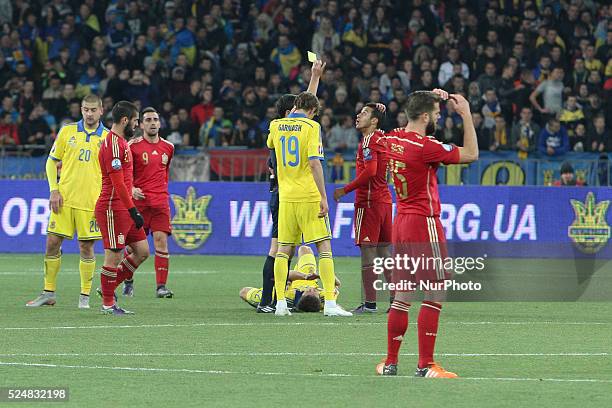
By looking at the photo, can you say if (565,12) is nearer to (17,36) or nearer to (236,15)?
(236,15)

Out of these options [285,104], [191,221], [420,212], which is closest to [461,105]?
[420,212]

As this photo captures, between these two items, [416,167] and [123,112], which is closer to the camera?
[416,167]

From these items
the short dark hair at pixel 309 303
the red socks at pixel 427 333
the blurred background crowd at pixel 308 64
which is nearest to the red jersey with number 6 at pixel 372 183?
the short dark hair at pixel 309 303

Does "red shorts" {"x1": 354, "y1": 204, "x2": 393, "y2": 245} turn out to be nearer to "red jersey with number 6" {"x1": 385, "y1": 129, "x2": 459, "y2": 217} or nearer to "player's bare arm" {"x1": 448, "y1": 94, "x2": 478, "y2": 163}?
"red jersey with number 6" {"x1": 385, "y1": 129, "x2": 459, "y2": 217}

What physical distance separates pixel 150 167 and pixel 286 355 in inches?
266

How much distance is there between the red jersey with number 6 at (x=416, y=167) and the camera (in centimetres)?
946

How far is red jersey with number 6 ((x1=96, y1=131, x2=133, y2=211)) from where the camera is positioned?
45.9 ft

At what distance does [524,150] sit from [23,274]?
10.0m

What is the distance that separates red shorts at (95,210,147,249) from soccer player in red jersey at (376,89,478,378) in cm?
526

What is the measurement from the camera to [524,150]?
2519 centimetres

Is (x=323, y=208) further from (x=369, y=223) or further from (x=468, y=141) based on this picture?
(x=468, y=141)

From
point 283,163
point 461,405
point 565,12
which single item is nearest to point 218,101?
point 565,12

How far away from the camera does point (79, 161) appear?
1506 centimetres

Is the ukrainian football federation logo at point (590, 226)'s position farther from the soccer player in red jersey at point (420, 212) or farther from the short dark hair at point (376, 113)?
the soccer player in red jersey at point (420, 212)
